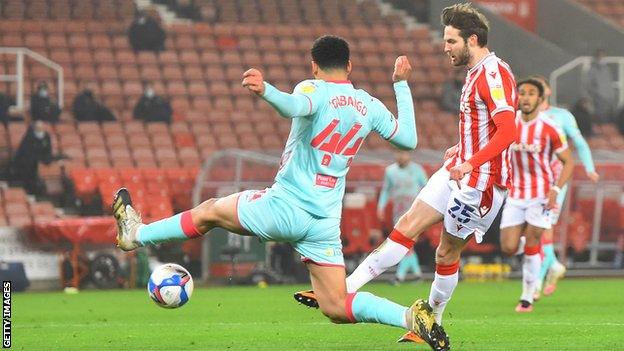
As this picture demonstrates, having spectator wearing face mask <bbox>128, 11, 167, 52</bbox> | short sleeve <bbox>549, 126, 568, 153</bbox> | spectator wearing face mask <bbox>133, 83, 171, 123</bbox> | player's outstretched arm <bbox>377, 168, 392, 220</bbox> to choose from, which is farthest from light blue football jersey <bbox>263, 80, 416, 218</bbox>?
spectator wearing face mask <bbox>128, 11, 167, 52</bbox>

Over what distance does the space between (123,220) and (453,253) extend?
2371mm

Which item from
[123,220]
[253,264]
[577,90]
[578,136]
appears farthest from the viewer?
[577,90]

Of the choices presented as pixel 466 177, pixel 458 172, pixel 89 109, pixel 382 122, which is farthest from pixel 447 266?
pixel 89 109

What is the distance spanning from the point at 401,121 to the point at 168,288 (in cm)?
171

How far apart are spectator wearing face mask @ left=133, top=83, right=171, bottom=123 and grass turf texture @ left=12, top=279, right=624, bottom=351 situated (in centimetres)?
657

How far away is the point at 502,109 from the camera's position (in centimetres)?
927

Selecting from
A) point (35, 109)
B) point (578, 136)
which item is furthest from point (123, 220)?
point (35, 109)

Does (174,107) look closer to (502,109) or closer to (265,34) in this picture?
(265,34)

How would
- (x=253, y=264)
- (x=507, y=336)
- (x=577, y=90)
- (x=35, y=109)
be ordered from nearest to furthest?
(x=507, y=336), (x=253, y=264), (x=35, y=109), (x=577, y=90)

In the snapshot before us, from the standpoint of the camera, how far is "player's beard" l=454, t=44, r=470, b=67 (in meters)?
9.45

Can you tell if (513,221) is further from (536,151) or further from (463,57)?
(463,57)

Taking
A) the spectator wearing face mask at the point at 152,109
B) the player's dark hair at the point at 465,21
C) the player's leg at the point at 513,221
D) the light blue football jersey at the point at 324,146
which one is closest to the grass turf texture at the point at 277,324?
the player's leg at the point at 513,221

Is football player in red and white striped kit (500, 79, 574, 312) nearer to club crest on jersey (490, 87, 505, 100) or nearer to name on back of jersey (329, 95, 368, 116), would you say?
club crest on jersey (490, 87, 505, 100)

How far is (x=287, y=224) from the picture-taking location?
326 inches
